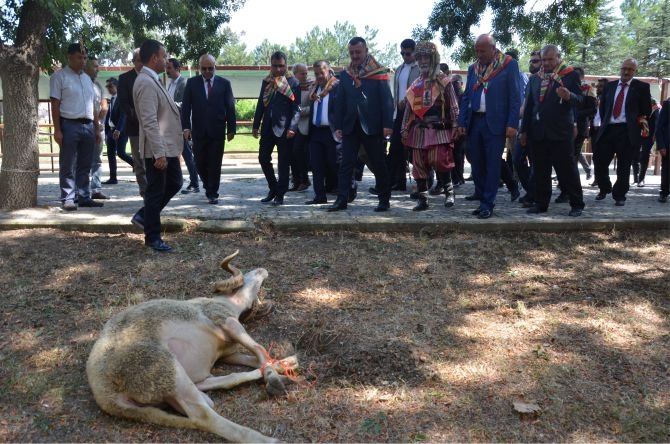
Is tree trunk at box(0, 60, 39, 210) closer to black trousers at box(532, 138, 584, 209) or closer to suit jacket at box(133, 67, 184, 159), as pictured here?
suit jacket at box(133, 67, 184, 159)

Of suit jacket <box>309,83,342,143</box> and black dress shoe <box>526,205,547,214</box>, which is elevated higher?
suit jacket <box>309,83,342,143</box>

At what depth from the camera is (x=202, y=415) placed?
3006 millimetres

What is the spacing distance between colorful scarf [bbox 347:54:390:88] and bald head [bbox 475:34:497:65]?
1.10 meters

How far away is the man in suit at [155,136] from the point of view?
17.7 ft

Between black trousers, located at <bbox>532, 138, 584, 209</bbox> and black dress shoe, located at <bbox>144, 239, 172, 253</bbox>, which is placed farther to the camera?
black trousers, located at <bbox>532, 138, 584, 209</bbox>

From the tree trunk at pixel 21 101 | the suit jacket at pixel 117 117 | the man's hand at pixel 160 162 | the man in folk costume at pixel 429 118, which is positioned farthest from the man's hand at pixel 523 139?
the suit jacket at pixel 117 117

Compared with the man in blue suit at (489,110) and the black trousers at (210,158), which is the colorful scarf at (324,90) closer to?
the black trousers at (210,158)

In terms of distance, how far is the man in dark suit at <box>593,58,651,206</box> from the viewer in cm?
830

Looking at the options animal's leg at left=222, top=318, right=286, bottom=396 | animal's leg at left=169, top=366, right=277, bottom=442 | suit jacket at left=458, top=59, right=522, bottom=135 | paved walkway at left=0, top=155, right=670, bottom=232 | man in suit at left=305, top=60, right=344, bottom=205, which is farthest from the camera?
man in suit at left=305, top=60, right=344, bottom=205

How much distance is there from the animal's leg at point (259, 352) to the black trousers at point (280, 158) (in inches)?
170

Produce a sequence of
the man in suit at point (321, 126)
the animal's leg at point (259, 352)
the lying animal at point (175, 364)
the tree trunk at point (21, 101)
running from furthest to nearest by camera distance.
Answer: the man in suit at point (321, 126) → the tree trunk at point (21, 101) → the animal's leg at point (259, 352) → the lying animal at point (175, 364)

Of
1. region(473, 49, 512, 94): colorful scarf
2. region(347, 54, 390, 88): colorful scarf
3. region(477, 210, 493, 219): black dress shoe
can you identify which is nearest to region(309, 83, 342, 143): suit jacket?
region(347, 54, 390, 88): colorful scarf

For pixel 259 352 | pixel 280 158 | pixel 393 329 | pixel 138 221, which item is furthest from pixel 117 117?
pixel 259 352

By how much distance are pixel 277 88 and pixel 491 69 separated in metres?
A: 2.81
